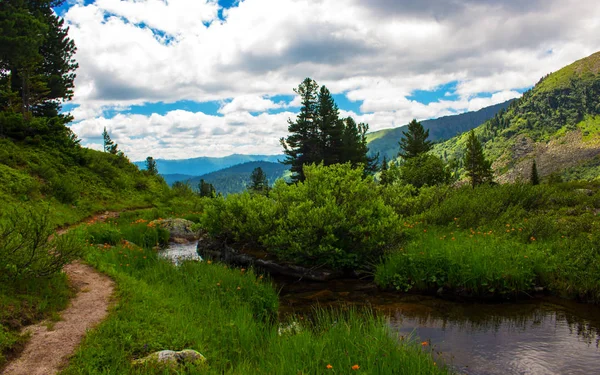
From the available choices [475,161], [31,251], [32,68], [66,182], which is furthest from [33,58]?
[475,161]

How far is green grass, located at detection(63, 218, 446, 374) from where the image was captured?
18.5ft

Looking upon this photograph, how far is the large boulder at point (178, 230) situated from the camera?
2261cm

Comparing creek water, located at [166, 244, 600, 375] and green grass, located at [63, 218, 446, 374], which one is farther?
creek water, located at [166, 244, 600, 375]

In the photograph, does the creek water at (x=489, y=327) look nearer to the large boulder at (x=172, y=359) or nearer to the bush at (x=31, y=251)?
the large boulder at (x=172, y=359)

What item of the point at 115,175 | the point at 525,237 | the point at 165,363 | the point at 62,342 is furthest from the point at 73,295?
the point at 115,175

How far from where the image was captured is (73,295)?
8664mm

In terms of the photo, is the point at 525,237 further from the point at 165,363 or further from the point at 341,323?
the point at 165,363

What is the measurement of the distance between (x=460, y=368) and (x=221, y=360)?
4.53 m

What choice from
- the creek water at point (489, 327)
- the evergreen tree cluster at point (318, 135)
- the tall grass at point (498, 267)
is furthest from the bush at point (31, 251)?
the evergreen tree cluster at point (318, 135)

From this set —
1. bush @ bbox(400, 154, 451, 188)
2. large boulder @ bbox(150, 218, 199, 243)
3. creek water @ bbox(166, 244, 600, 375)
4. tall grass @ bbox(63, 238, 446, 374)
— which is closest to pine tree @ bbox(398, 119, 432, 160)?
bush @ bbox(400, 154, 451, 188)

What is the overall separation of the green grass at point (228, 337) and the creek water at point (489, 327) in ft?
2.89

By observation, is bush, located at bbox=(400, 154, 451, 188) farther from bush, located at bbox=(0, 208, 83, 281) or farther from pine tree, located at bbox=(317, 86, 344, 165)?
bush, located at bbox=(0, 208, 83, 281)

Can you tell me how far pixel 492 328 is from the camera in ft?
29.0

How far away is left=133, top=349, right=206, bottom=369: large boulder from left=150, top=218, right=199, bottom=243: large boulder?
1727cm
